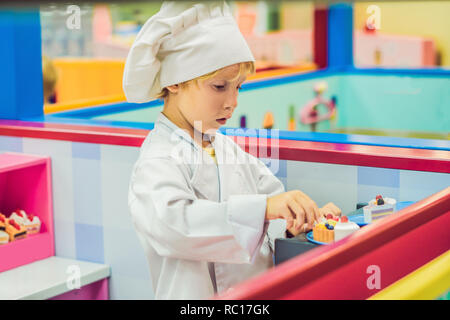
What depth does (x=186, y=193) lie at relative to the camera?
1093mm

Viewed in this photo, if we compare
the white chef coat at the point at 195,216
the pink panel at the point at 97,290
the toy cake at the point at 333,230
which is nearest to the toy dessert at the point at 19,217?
the pink panel at the point at 97,290

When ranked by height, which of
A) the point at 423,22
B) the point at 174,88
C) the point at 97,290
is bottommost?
the point at 97,290

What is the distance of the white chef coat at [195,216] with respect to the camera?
1.05 m

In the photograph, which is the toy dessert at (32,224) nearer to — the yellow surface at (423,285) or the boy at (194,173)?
the boy at (194,173)

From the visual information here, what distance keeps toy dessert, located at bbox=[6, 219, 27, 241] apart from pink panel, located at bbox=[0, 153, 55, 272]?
15mm

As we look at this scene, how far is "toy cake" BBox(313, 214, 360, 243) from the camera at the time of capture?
113cm

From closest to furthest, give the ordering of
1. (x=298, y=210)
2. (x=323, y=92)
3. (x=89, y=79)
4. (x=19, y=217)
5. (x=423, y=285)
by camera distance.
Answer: (x=423, y=285), (x=298, y=210), (x=19, y=217), (x=323, y=92), (x=89, y=79)

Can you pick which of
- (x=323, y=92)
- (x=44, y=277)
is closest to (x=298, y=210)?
(x=44, y=277)

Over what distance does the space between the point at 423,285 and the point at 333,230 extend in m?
0.33

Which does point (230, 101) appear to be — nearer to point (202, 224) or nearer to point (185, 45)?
point (185, 45)

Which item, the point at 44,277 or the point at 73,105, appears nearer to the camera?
the point at 44,277

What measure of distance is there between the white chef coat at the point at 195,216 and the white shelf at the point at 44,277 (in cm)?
55

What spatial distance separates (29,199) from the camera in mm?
1908
